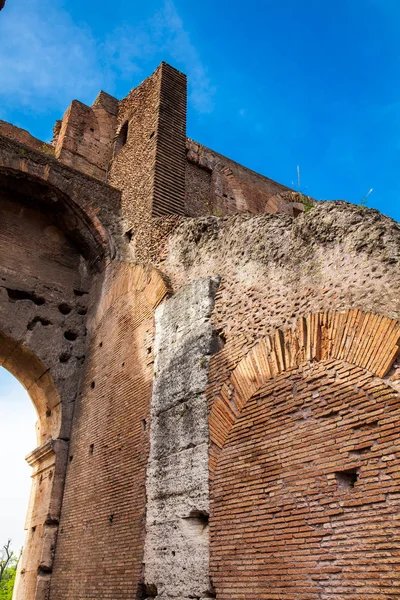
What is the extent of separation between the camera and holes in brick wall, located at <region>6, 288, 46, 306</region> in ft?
25.5

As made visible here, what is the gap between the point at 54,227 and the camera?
8648mm

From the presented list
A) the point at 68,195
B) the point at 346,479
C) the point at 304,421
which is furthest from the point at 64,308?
the point at 346,479

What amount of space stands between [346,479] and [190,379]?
84.4 inches

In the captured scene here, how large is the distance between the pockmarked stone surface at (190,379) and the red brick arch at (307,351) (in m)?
0.02

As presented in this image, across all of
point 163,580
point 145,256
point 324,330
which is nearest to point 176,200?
point 145,256

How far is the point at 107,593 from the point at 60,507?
1.95 metres

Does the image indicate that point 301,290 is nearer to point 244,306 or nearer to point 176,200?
point 244,306

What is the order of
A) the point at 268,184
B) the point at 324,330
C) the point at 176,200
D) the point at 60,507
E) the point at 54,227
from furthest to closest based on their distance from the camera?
the point at 268,184 → the point at 54,227 → the point at 176,200 → the point at 60,507 → the point at 324,330

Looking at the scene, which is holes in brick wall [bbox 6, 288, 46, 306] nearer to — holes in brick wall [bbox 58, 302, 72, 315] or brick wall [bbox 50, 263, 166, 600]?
holes in brick wall [bbox 58, 302, 72, 315]

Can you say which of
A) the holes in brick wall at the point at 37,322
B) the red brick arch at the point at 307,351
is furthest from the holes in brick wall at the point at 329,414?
the holes in brick wall at the point at 37,322

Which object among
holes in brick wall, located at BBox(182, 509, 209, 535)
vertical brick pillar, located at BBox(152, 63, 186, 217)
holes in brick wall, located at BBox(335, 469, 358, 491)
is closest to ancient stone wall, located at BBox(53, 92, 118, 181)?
vertical brick pillar, located at BBox(152, 63, 186, 217)

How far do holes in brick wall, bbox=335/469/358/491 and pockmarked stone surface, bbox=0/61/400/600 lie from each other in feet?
0.06

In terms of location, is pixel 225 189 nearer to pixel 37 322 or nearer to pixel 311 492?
pixel 37 322

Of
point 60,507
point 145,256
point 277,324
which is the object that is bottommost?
point 60,507
